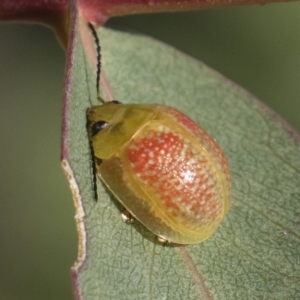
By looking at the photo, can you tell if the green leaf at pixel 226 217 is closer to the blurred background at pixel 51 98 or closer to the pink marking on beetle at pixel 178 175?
the pink marking on beetle at pixel 178 175

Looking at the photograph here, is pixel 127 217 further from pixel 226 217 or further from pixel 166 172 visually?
pixel 226 217

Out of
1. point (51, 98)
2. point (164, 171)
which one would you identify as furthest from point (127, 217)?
point (51, 98)

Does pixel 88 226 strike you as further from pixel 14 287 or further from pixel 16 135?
pixel 16 135

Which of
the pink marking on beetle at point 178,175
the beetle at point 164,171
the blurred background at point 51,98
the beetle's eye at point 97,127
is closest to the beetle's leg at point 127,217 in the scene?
the beetle at point 164,171

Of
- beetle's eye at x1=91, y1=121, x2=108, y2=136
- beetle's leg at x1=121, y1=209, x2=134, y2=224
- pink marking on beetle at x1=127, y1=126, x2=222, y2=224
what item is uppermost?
beetle's eye at x1=91, y1=121, x2=108, y2=136

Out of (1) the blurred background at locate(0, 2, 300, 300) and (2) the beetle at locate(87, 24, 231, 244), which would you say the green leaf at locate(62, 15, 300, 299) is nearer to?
(2) the beetle at locate(87, 24, 231, 244)

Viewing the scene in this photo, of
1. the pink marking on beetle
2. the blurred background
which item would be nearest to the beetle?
the pink marking on beetle
